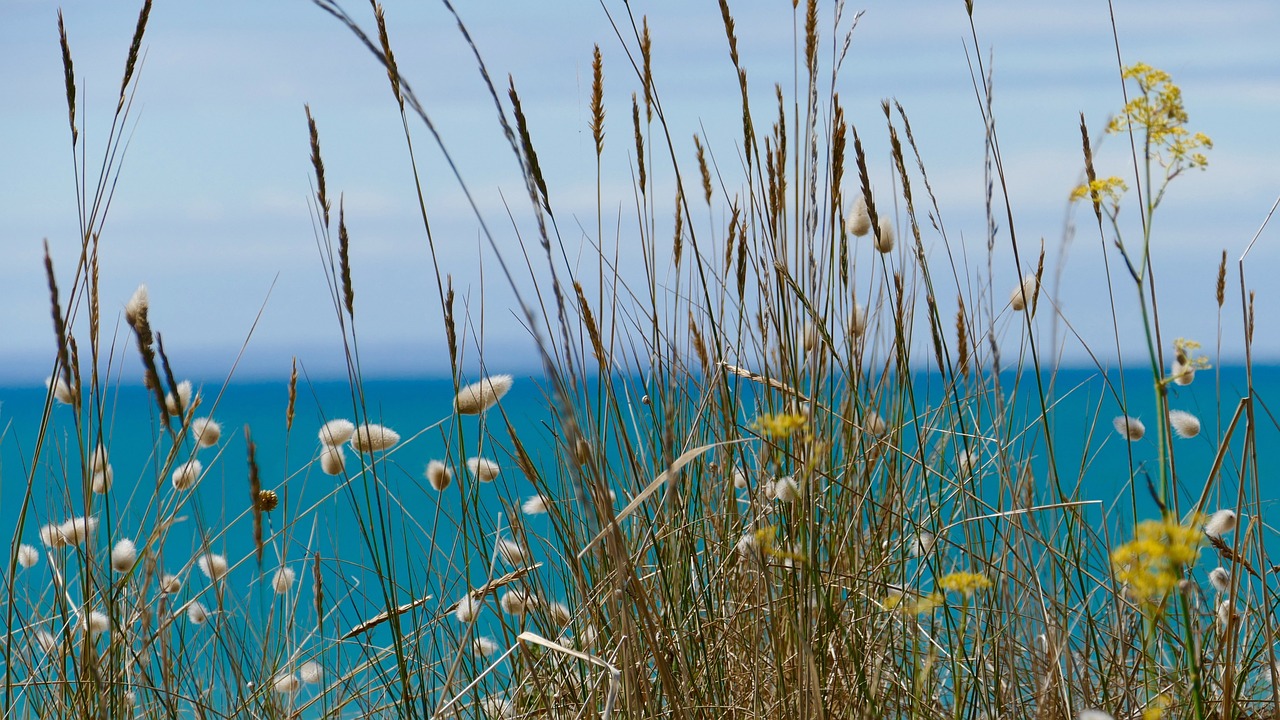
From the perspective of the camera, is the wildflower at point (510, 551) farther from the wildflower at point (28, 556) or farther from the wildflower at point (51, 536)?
the wildflower at point (28, 556)

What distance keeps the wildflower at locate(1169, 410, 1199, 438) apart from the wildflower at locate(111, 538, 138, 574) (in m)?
1.65

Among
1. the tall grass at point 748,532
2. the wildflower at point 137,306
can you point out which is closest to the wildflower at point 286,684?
the tall grass at point 748,532

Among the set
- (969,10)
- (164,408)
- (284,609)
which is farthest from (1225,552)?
(284,609)

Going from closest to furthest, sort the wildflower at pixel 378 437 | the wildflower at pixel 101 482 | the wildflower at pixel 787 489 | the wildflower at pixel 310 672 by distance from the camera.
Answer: the wildflower at pixel 787 489
the wildflower at pixel 101 482
the wildflower at pixel 378 437
the wildflower at pixel 310 672

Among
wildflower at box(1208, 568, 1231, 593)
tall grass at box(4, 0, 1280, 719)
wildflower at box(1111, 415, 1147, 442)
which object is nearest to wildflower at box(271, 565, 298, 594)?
tall grass at box(4, 0, 1280, 719)

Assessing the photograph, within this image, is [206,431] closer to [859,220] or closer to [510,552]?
[510,552]

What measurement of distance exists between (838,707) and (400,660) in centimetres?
50

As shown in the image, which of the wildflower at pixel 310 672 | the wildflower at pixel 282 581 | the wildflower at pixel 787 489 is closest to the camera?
the wildflower at pixel 787 489

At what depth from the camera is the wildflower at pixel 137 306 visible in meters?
1.02

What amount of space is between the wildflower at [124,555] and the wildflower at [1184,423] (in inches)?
64.9

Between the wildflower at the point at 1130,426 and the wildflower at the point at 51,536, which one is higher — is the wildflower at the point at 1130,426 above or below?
above

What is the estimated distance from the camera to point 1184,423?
5.65 ft

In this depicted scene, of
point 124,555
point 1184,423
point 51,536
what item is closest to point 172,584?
point 124,555

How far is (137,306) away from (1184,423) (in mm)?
1567
